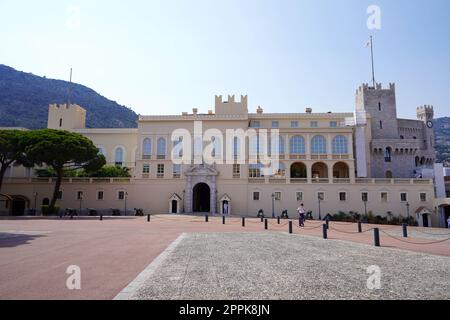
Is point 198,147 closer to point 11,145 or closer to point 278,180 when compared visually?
point 278,180

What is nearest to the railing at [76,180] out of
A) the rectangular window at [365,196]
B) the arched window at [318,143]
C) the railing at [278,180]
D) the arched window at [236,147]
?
the arched window at [236,147]

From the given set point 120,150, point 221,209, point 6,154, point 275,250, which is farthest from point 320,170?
point 6,154

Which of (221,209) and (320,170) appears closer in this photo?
(221,209)

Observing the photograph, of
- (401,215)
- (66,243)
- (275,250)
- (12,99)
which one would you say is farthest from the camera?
(12,99)

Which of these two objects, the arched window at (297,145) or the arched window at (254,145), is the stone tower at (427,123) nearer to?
the arched window at (297,145)

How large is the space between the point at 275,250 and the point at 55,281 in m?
8.61

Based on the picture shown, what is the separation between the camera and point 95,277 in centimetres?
821

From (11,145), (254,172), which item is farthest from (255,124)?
(11,145)

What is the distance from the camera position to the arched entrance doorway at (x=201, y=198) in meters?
47.6

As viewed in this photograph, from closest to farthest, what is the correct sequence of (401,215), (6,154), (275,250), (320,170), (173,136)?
(275,250) < (6,154) < (401,215) < (173,136) < (320,170)

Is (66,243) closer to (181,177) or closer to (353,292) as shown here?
(353,292)

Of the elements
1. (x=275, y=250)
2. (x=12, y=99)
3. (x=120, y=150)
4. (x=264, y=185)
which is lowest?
(x=275, y=250)

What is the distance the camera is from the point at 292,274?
8.82 m

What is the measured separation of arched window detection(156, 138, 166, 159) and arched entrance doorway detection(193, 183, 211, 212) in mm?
6922
